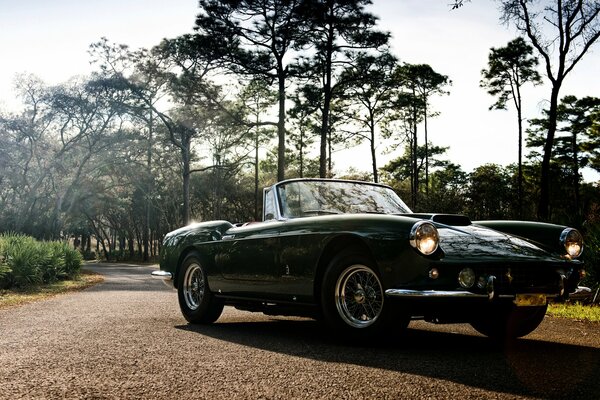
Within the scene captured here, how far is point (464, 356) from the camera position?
15.5ft

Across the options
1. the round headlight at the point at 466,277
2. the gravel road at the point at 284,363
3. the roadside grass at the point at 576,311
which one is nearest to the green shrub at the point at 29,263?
the gravel road at the point at 284,363

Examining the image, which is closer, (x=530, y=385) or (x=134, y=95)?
(x=530, y=385)

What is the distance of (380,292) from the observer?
4992 millimetres

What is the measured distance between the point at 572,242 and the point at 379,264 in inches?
84.6

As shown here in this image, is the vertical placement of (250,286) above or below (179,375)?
above

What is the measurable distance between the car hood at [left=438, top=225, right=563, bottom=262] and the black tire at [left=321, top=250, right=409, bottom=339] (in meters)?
0.63

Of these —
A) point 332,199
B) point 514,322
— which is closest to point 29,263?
point 332,199

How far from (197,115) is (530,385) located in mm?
34898

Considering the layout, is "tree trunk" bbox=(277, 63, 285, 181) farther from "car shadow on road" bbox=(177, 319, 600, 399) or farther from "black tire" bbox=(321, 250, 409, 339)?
"black tire" bbox=(321, 250, 409, 339)

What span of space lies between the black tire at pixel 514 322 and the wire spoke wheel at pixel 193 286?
3278 millimetres

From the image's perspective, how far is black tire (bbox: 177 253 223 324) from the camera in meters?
7.21

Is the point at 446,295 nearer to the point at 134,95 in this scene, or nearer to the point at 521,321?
the point at 521,321

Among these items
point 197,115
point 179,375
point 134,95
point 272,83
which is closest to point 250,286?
point 179,375

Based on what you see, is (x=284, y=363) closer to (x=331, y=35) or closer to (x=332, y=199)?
(x=332, y=199)
